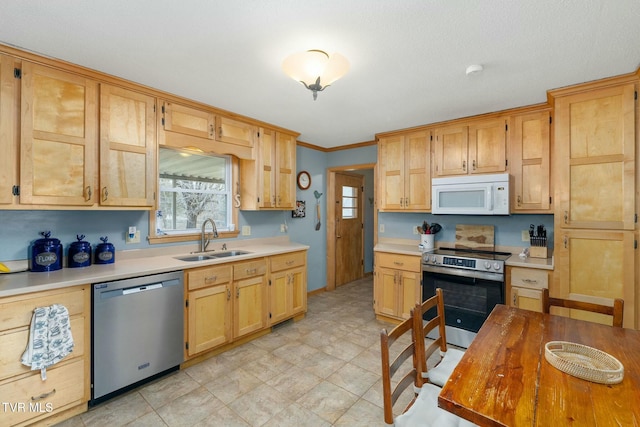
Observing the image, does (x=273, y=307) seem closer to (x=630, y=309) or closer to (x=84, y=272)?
(x=84, y=272)

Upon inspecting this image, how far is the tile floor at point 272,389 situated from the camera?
6.31 feet

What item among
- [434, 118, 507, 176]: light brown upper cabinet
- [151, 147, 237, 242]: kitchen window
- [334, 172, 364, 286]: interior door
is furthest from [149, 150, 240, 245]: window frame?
[434, 118, 507, 176]: light brown upper cabinet

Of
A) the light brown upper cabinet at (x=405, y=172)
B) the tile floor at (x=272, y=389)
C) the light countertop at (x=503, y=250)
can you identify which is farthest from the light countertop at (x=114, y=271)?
the light brown upper cabinet at (x=405, y=172)

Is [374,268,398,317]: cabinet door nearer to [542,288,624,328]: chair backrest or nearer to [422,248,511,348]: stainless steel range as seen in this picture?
[422,248,511,348]: stainless steel range

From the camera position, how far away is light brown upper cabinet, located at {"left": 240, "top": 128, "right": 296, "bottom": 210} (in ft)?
11.4

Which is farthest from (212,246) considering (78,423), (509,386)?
(509,386)

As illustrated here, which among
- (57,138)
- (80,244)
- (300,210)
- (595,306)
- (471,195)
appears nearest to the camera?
(595,306)

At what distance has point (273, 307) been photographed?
10.7ft

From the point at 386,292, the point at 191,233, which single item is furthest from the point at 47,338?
the point at 386,292

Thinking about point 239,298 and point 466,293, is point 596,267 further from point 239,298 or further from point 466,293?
point 239,298

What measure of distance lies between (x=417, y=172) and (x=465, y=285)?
1428 millimetres

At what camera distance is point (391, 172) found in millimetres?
3787

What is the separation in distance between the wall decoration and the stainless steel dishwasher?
2143 mm

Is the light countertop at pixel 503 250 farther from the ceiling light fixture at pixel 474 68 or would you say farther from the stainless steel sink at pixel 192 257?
the stainless steel sink at pixel 192 257
